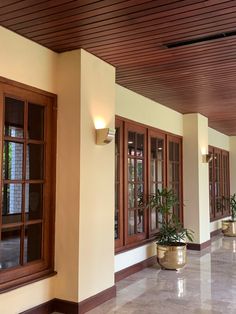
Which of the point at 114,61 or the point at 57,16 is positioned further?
the point at 114,61

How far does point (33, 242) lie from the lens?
3916mm

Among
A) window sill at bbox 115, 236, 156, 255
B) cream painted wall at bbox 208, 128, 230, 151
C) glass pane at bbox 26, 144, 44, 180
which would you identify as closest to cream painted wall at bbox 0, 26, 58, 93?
glass pane at bbox 26, 144, 44, 180

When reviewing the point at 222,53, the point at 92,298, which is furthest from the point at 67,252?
the point at 222,53

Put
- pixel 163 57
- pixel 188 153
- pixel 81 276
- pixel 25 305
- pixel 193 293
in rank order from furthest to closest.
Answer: pixel 188 153, pixel 193 293, pixel 163 57, pixel 81 276, pixel 25 305

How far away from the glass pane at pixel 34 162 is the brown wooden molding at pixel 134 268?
2128mm

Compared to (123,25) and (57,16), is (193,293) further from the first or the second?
(57,16)

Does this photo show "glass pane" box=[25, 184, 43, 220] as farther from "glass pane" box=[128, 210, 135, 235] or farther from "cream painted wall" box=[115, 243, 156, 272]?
"glass pane" box=[128, 210, 135, 235]

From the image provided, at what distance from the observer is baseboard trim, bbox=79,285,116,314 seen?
396 centimetres

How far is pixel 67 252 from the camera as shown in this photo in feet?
13.2

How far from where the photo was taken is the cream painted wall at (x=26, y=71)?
351 cm

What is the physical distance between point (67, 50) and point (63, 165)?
1.32 meters

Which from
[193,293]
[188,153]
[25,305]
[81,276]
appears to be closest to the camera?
[25,305]

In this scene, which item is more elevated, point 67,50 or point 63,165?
point 67,50

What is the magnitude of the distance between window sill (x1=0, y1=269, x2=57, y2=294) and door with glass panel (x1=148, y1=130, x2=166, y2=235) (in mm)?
2811
